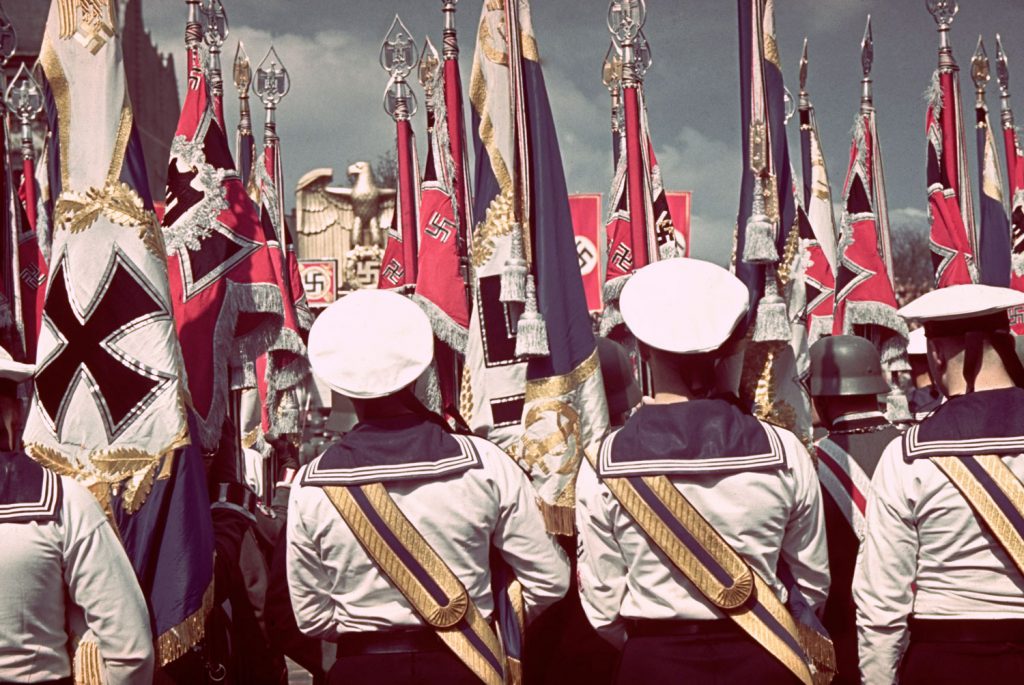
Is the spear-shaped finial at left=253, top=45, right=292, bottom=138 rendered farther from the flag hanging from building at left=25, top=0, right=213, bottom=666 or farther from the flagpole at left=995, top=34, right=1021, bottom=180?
the flagpole at left=995, top=34, right=1021, bottom=180

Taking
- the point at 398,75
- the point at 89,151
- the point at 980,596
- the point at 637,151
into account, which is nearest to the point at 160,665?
the point at 89,151

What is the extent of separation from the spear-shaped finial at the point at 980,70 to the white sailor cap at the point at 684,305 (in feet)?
23.8

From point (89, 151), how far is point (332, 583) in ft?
6.83

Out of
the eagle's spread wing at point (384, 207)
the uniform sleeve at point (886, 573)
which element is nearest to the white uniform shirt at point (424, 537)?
the uniform sleeve at point (886, 573)

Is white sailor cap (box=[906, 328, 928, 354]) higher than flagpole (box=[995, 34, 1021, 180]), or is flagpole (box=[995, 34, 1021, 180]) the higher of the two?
flagpole (box=[995, 34, 1021, 180])

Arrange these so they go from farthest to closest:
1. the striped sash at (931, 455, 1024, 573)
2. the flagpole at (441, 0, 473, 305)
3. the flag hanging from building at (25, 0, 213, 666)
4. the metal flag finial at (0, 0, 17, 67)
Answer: the flagpole at (441, 0, 473, 305) < the metal flag finial at (0, 0, 17, 67) < the flag hanging from building at (25, 0, 213, 666) < the striped sash at (931, 455, 1024, 573)

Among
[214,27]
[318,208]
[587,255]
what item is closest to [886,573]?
[214,27]

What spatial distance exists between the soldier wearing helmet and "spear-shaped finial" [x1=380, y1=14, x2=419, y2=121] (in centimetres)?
436

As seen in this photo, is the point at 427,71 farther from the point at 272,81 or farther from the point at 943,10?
the point at 943,10

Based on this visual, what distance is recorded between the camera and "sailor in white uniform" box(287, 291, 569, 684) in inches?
146

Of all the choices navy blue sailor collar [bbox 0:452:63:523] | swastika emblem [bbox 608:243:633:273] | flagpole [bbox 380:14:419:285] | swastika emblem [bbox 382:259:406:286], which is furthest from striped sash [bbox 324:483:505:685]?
swastika emblem [bbox 382:259:406:286]

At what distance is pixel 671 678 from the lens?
352cm

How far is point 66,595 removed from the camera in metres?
3.72

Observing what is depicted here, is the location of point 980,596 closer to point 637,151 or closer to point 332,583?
point 332,583
